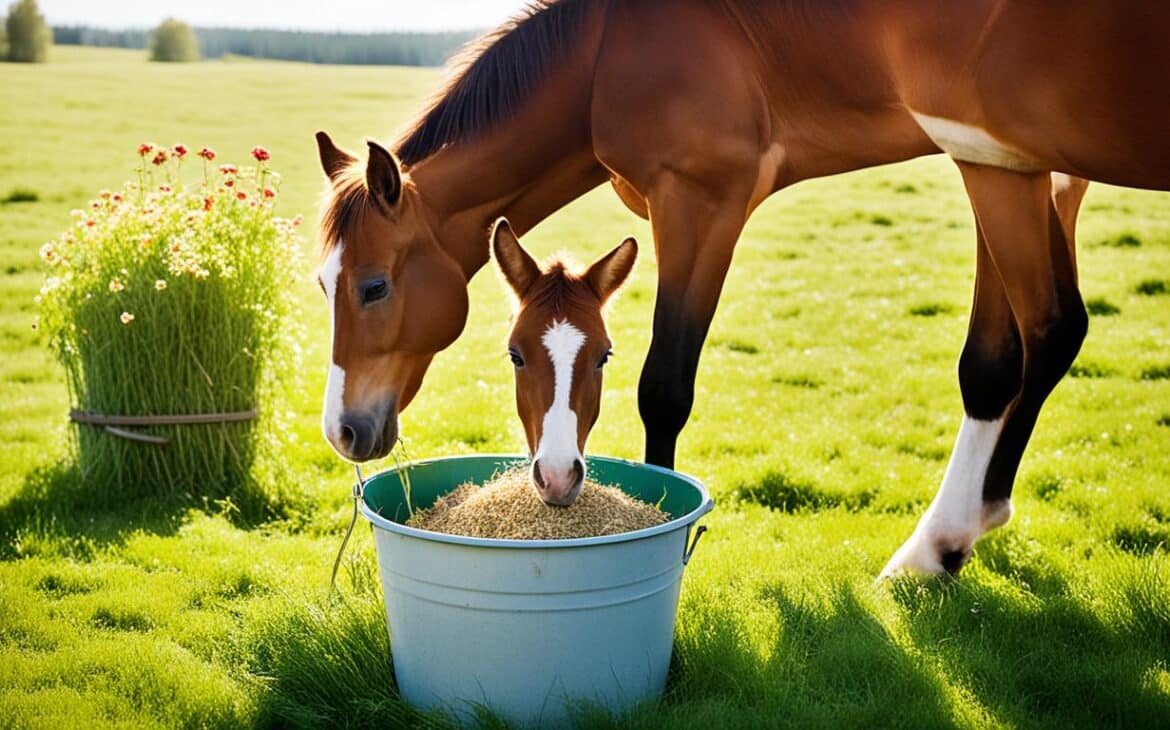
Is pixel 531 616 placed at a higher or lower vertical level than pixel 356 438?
lower

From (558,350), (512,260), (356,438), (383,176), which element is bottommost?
(356,438)

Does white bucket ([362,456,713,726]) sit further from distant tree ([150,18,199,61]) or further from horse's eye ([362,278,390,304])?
distant tree ([150,18,199,61])

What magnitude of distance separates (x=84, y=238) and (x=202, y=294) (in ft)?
2.05

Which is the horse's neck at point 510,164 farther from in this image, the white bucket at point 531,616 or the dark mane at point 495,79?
the white bucket at point 531,616

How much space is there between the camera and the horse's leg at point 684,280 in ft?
12.5

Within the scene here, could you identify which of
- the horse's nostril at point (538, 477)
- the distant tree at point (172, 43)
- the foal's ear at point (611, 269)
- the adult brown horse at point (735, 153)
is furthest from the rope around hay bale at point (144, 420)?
the distant tree at point (172, 43)

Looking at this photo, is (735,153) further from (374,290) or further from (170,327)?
(170,327)

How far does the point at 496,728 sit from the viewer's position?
2949mm

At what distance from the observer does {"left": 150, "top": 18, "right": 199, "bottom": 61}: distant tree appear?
55.8m

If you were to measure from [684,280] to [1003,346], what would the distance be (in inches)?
50.5

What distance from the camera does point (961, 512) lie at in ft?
13.5

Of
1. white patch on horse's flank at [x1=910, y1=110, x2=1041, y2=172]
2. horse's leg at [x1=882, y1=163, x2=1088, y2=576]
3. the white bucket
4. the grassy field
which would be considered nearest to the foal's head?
the white bucket

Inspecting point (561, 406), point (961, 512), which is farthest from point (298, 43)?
point (561, 406)

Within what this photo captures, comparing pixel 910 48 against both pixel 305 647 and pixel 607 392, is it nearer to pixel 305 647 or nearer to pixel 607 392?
pixel 305 647
